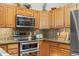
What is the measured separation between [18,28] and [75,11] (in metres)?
0.70

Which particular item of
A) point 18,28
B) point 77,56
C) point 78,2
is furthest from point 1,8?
point 77,56

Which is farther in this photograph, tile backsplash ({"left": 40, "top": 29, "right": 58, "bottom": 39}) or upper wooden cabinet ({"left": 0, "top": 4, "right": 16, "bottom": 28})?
tile backsplash ({"left": 40, "top": 29, "right": 58, "bottom": 39})

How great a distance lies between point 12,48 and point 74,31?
746 mm

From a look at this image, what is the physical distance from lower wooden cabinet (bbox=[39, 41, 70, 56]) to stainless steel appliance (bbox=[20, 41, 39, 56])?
0.23 feet

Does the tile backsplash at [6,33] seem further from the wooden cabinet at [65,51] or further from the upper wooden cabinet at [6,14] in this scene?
the wooden cabinet at [65,51]

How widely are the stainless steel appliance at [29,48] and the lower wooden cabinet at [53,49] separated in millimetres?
71

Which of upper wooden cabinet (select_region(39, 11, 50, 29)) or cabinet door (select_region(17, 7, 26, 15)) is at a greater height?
cabinet door (select_region(17, 7, 26, 15))

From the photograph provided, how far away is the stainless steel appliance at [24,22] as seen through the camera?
5.41 feet

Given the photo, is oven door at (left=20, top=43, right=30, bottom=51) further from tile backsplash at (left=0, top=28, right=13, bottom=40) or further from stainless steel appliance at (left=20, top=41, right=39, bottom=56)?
tile backsplash at (left=0, top=28, right=13, bottom=40)

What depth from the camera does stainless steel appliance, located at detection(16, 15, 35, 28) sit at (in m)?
1.65

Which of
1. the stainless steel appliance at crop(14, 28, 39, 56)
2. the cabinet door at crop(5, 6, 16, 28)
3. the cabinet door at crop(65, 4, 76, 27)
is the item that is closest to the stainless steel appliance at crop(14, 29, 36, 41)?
the stainless steel appliance at crop(14, 28, 39, 56)

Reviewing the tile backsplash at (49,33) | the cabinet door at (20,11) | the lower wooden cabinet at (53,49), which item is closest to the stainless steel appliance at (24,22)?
the cabinet door at (20,11)

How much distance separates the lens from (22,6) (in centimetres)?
162

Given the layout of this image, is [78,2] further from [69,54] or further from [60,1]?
[69,54]
